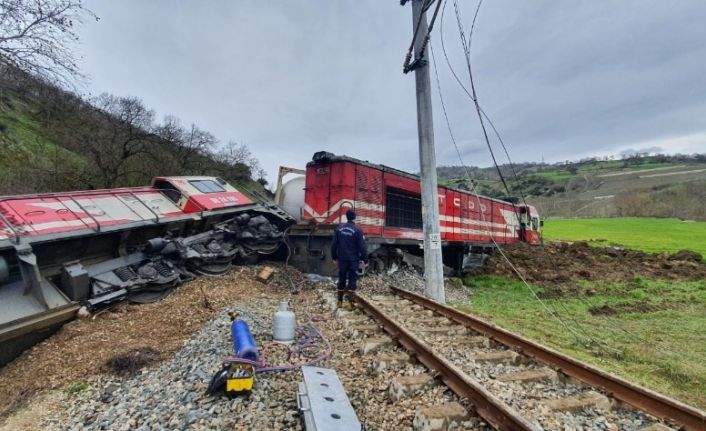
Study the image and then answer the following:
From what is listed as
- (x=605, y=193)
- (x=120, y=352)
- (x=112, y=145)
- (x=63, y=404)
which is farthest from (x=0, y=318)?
(x=605, y=193)

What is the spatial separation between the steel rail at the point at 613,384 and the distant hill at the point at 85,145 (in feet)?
44.8

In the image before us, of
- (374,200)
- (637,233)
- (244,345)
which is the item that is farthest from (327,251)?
(637,233)

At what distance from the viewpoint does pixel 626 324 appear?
29.0 ft

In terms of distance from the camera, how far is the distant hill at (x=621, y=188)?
55469 millimetres

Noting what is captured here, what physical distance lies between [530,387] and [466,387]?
81 centimetres

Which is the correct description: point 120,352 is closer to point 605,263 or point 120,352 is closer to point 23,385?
point 23,385

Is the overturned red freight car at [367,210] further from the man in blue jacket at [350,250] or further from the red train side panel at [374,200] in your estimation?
the man in blue jacket at [350,250]

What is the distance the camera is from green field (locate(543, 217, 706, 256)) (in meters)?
31.7

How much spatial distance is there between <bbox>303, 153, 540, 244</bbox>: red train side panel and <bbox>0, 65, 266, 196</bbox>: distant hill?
7.94 m

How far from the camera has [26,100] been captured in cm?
2208

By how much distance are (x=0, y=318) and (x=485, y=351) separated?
6067mm

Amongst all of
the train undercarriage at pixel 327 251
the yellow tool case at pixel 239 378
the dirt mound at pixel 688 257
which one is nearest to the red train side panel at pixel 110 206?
the train undercarriage at pixel 327 251

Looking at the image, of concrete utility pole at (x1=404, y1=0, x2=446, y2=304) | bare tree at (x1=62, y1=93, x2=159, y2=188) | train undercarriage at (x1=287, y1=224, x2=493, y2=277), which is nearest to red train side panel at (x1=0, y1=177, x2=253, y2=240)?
train undercarriage at (x1=287, y1=224, x2=493, y2=277)

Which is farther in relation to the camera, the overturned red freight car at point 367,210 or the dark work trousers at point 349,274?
the overturned red freight car at point 367,210
